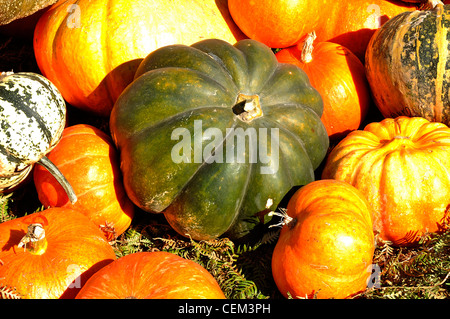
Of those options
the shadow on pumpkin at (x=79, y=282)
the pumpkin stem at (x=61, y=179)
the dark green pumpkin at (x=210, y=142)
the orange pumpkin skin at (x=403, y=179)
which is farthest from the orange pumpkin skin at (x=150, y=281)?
the orange pumpkin skin at (x=403, y=179)

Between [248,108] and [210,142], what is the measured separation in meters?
0.32

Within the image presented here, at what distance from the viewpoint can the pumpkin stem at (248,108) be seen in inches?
118

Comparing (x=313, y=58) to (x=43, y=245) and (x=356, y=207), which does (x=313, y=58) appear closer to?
(x=356, y=207)

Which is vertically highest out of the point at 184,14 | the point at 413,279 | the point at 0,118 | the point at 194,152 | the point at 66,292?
the point at 184,14

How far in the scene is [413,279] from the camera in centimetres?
294

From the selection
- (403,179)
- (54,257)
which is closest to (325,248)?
(403,179)

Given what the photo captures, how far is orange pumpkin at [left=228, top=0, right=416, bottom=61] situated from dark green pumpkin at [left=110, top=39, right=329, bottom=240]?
0.84 metres

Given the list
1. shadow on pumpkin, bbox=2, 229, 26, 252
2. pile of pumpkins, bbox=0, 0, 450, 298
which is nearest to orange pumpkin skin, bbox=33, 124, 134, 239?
pile of pumpkins, bbox=0, 0, 450, 298

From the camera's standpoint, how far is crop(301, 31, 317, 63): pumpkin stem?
3977mm

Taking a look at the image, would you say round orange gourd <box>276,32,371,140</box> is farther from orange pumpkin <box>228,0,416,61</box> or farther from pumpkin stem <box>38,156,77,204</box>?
pumpkin stem <box>38,156,77,204</box>

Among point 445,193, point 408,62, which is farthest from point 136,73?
point 445,193

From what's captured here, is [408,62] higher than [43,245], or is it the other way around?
[408,62]

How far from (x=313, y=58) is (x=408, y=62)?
84cm

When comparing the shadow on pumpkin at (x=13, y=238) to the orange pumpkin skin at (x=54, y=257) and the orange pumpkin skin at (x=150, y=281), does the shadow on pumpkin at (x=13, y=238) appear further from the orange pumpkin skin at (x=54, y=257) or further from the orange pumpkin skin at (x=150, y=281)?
the orange pumpkin skin at (x=150, y=281)
